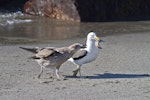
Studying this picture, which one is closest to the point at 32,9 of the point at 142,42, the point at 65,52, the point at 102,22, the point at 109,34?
the point at 102,22

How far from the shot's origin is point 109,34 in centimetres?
1137

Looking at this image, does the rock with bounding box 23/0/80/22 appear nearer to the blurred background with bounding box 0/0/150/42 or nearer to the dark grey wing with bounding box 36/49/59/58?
the blurred background with bounding box 0/0/150/42

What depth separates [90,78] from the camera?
7277 mm

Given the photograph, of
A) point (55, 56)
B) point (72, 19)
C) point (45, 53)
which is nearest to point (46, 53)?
point (45, 53)

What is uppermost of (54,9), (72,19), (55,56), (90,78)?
(54,9)

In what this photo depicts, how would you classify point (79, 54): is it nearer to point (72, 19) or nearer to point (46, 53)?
point (46, 53)

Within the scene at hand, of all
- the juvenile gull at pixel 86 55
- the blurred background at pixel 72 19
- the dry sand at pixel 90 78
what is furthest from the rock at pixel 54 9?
the juvenile gull at pixel 86 55

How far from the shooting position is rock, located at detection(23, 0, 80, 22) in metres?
13.2

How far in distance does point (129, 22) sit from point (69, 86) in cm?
696

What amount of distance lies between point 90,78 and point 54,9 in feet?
21.7

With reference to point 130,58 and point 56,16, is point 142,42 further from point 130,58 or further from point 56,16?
point 56,16

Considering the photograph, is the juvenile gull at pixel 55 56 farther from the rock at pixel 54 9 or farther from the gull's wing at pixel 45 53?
the rock at pixel 54 9

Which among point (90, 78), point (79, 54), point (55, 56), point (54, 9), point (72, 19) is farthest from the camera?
point (54, 9)

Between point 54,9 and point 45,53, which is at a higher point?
point 54,9
